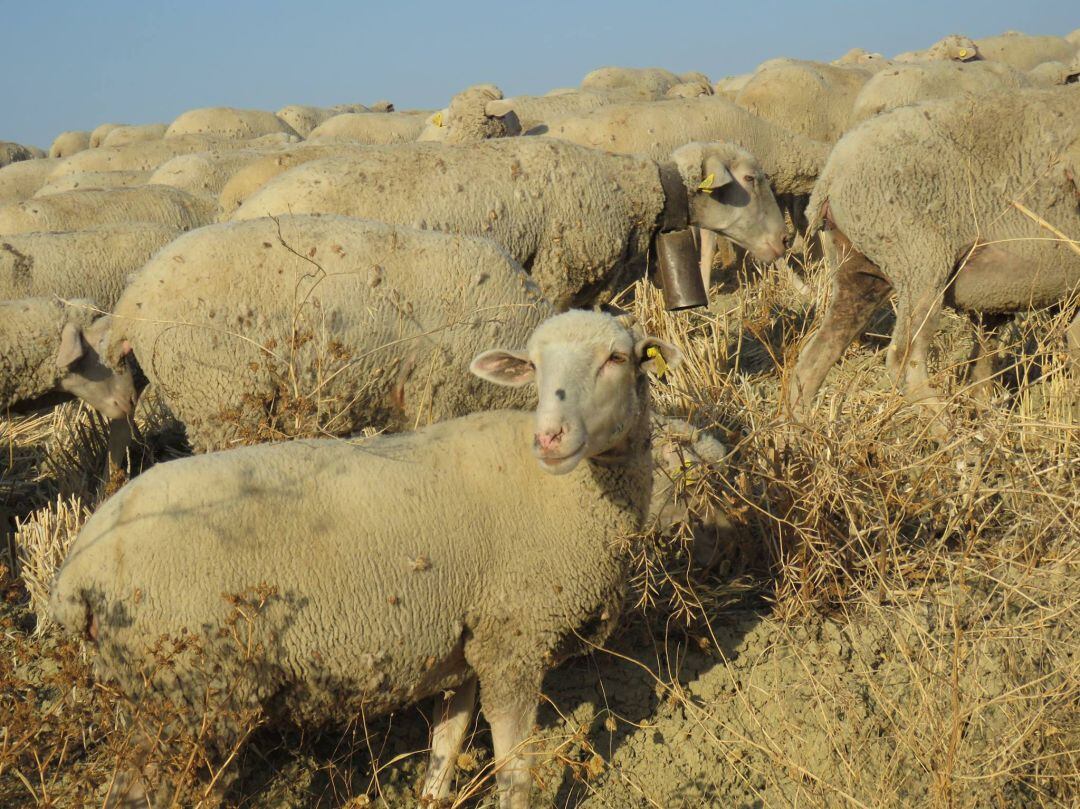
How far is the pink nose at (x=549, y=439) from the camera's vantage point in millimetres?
3312

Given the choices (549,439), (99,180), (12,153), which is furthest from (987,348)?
(12,153)

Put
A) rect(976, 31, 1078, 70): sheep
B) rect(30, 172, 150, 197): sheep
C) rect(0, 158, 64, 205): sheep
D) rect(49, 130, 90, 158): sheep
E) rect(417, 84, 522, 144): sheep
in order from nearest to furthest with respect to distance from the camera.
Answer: rect(417, 84, 522, 144): sheep → rect(30, 172, 150, 197): sheep → rect(0, 158, 64, 205): sheep → rect(976, 31, 1078, 70): sheep → rect(49, 130, 90, 158): sheep

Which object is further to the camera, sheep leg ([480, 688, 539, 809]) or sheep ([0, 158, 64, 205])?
sheep ([0, 158, 64, 205])

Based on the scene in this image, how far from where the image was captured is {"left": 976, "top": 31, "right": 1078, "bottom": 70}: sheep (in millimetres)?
23125

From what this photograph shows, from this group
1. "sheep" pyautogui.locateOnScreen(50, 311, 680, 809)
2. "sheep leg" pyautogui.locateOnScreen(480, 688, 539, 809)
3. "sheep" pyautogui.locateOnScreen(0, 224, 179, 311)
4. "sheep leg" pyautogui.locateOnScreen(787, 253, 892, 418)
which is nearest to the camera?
"sheep" pyautogui.locateOnScreen(50, 311, 680, 809)

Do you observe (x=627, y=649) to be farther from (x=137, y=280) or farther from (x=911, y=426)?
(x=137, y=280)

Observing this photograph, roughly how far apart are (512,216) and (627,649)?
3035 mm

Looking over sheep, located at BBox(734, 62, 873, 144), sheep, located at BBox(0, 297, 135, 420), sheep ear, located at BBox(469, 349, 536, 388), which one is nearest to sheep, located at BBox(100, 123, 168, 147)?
sheep, located at BBox(734, 62, 873, 144)

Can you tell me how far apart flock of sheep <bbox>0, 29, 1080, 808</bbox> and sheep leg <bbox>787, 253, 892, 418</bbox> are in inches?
0.5

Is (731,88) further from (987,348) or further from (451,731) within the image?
(451,731)

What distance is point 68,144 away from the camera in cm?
3045

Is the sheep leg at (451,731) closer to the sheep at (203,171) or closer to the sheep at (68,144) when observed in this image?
the sheep at (203,171)

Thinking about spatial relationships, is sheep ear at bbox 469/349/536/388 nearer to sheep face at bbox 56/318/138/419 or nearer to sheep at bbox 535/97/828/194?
sheep face at bbox 56/318/138/419

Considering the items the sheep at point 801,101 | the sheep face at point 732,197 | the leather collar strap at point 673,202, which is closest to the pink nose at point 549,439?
the leather collar strap at point 673,202
